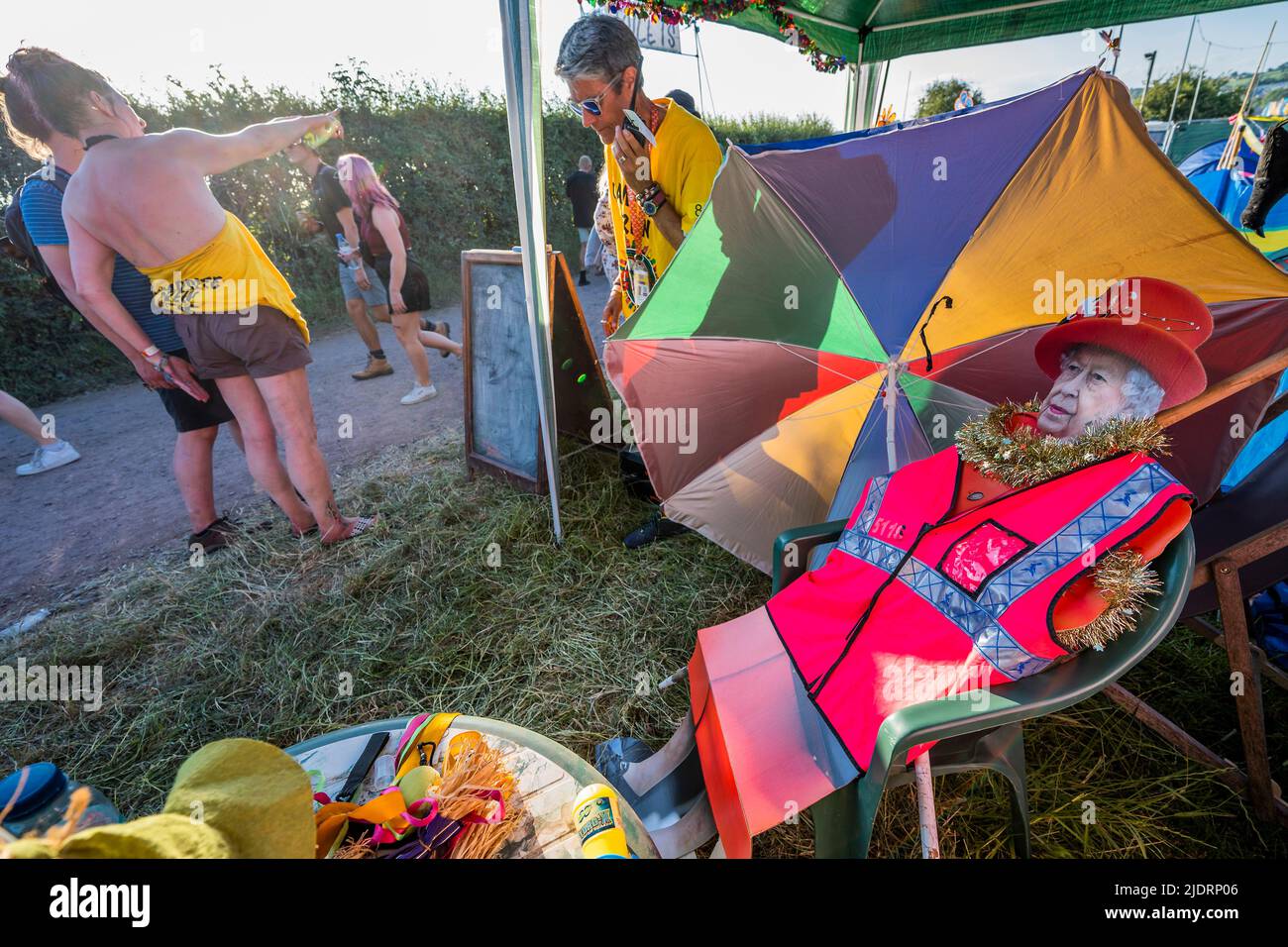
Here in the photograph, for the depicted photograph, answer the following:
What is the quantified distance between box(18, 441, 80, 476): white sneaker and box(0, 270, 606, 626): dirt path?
0.20 ft

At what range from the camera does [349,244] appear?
473cm

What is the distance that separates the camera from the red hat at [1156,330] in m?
1.33

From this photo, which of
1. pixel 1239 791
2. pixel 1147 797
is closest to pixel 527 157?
pixel 1147 797

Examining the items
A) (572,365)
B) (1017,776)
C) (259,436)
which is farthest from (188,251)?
(1017,776)

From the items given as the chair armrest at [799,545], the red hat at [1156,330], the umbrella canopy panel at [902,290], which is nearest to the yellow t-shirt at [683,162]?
the umbrella canopy panel at [902,290]

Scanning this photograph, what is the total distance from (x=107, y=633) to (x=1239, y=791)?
4629 mm

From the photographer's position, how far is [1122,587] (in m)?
1.16

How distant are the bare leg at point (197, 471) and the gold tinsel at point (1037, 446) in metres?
3.67

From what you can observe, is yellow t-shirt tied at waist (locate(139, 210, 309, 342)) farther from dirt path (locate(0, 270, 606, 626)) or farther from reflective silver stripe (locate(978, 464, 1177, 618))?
reflective silver stripe (locate(978, 464, 1177, 618))

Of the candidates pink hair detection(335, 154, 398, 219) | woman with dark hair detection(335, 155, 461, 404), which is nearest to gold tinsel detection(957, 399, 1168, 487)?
woman with dark hair detection(335, 155, 461, 404)

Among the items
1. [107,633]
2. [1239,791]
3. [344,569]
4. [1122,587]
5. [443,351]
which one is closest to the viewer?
[1122,587]

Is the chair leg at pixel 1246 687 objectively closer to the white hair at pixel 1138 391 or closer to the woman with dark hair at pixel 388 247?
the white hair at pixel 1138 391

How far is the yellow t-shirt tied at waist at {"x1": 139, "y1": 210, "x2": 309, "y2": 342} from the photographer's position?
8.45ft

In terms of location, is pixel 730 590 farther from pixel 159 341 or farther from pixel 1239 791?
pixel 159 341
